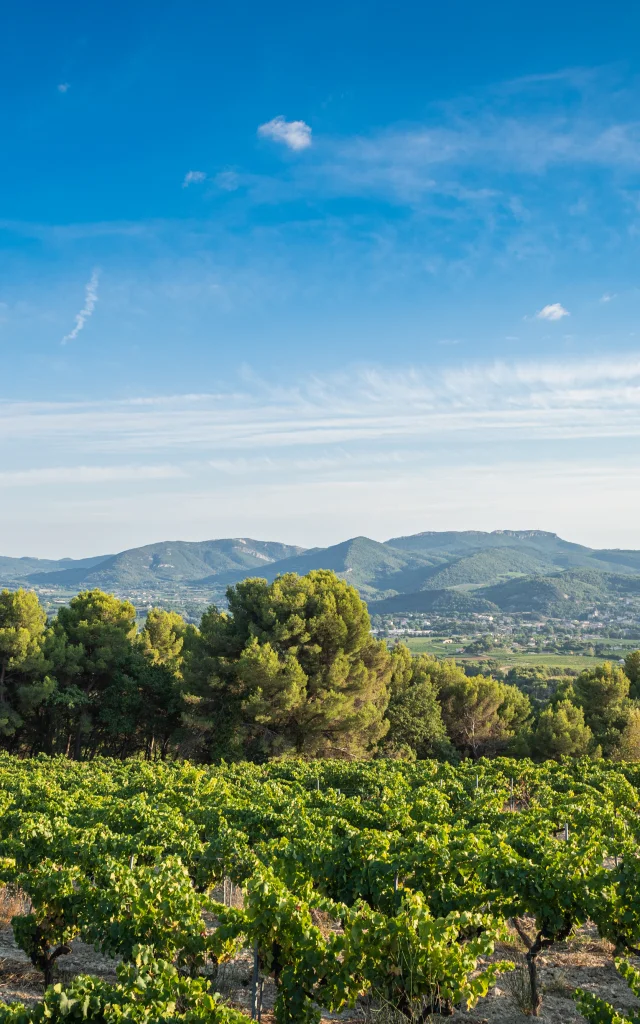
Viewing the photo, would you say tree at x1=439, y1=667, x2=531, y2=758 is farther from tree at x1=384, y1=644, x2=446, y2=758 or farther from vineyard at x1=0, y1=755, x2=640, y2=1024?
vineyard at x1=0, y1=755, x2=640, y2=1024

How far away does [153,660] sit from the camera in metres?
37.7

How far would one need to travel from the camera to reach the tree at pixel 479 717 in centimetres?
3909

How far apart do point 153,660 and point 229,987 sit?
101 feet

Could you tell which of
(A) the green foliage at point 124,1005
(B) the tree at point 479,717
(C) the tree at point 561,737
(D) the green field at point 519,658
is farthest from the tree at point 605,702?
(D) the green field at point 519,658

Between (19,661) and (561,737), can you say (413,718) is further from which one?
(19,661)

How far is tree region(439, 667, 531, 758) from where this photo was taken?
39.1 metres

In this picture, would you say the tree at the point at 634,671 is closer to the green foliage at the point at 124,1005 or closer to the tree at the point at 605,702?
the tree at the point at 605,702

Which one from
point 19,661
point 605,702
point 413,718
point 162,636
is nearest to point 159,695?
point 162,636

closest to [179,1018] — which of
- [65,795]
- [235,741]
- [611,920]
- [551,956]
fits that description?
[611,920]

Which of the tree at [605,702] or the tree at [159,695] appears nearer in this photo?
the tree at [159,695]

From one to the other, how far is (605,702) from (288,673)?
2366cm

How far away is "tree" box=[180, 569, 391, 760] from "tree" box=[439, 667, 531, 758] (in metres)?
9.10

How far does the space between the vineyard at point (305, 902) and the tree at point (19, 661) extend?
1996cm

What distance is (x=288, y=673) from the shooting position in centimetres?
2881
